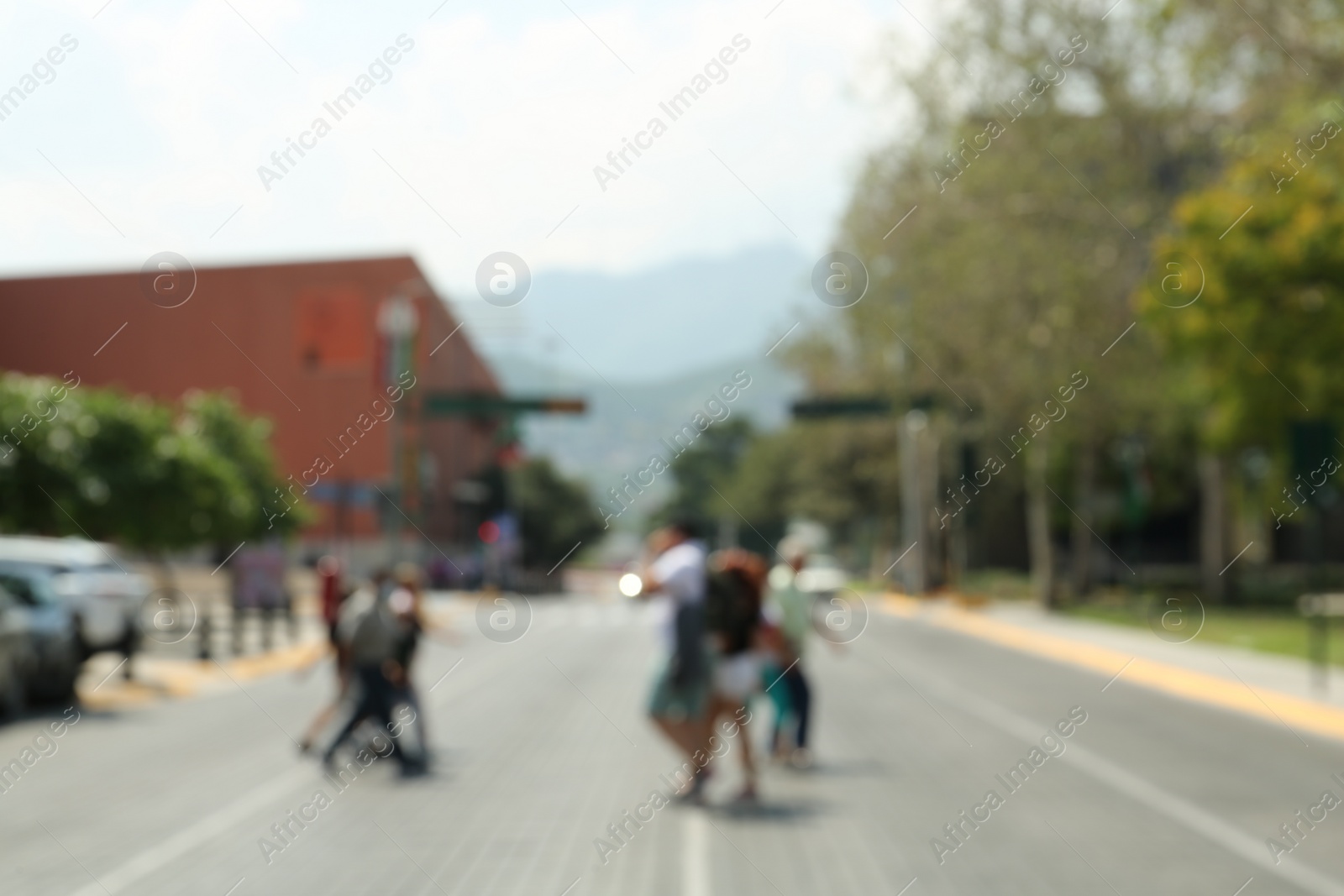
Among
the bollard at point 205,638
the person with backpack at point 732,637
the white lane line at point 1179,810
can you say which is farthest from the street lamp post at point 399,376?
the person with backpack at point 732,637

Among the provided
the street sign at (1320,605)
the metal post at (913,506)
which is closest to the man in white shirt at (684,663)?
the street sign at (1320,605)

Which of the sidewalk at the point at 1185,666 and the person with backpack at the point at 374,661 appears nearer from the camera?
the person with backpack at the point at 374,661

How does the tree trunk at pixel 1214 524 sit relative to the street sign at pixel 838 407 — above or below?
below

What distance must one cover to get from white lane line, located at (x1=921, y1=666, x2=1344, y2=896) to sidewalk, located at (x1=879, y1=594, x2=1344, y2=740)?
9.05 ft

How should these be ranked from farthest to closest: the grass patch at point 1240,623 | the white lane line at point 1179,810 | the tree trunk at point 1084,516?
1. the tree trunk at point 1084,516
2. the grass patch at point 1240,623
3. the white lane line at point 1179,810

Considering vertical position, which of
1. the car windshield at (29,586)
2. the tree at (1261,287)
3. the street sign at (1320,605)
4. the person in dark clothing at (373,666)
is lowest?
the street sign at (1320,605)

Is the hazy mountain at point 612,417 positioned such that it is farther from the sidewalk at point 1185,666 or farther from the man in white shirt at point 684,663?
the man in white shirt at point 684,663

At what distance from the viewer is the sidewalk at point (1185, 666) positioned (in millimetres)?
19125

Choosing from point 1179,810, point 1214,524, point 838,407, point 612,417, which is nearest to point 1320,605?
point 1179,810

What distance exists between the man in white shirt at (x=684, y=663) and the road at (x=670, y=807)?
18.9 inches

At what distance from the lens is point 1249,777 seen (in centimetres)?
1336

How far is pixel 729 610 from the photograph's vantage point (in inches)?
488

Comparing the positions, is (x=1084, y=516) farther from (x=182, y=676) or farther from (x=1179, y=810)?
(x=1179, y=810)

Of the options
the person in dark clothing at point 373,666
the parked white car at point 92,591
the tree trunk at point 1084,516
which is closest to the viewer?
the person in dark clothing at point 373,666
